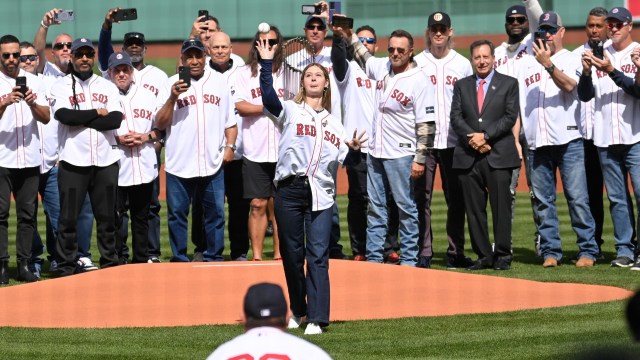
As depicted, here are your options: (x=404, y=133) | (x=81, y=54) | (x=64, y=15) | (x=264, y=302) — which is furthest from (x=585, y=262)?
(x=264, y=302)

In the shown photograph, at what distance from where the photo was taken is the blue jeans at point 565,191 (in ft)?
36.6

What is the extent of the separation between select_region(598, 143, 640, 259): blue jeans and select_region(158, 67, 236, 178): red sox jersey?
11.1 ft

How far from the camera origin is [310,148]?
8.60 m

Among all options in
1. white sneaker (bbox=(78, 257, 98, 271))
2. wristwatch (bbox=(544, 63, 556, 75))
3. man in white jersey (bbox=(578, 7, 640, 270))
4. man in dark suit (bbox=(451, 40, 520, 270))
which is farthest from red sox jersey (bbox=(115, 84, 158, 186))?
man in white jersey (bbox=(578, 7, 640, 270))

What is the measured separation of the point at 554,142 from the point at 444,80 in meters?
1.14

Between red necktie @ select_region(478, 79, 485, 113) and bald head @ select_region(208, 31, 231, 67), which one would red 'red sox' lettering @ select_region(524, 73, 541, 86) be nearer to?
red necktie @ select_region(478, 79, 485, 113)

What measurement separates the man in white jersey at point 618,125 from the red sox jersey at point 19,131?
4747 millimetres

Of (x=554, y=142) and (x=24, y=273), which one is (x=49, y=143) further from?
(x=554, y=142)

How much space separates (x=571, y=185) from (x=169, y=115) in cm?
361

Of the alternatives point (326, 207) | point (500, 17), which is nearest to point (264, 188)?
point (326, 207)

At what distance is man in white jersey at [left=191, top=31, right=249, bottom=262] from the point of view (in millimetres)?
11539

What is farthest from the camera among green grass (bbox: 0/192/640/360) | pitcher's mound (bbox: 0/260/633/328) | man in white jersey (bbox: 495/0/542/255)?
man in white jersey (bbox: 495/0/542/255)

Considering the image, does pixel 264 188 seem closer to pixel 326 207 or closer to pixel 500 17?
pixel 326 207

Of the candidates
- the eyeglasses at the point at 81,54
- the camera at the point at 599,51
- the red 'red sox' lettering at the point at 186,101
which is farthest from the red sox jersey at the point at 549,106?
the eyeglasses at the point at 81,54
